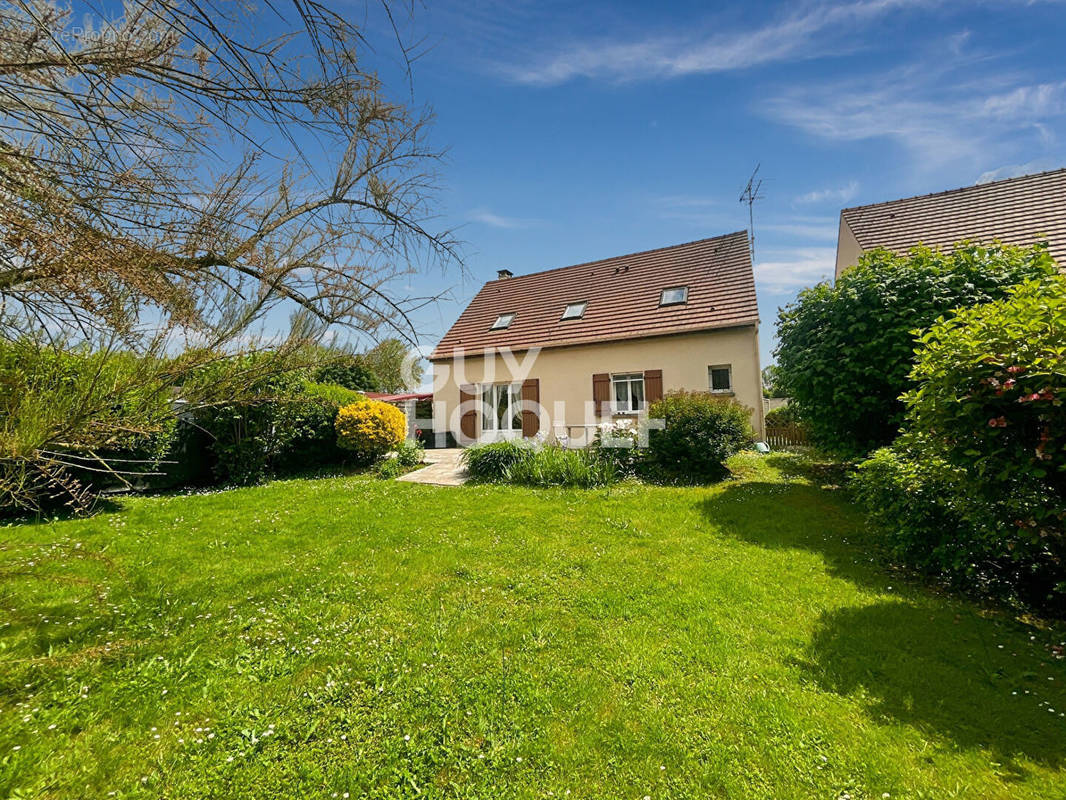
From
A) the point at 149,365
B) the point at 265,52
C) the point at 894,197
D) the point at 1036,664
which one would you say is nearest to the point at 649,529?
the point at 1036,664

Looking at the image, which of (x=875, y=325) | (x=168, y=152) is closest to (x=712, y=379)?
(x=875, y=325)

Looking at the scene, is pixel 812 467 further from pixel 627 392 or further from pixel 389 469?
pixel 389 469

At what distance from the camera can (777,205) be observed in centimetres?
1411

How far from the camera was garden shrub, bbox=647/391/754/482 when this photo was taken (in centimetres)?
823

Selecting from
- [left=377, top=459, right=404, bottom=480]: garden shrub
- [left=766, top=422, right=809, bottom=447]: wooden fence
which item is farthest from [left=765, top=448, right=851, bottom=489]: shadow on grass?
[left=377, top=459, right=404, bottom=480]: garden shrub

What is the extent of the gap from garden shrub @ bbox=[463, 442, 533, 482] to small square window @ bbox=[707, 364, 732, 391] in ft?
20.3

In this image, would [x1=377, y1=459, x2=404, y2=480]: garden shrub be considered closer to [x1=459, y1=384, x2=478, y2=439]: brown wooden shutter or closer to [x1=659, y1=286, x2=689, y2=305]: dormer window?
[x1=459, y1=384, x2=478, y2=439]: brown wooden shutter

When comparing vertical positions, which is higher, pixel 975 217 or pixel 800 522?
pixel 975 217

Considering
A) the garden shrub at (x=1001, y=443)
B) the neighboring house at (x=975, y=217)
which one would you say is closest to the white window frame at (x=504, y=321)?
the neighboring house at (x=975, y=217)

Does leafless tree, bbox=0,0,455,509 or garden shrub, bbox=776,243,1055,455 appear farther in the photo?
garden shrub, bbox=776,243,1055,455

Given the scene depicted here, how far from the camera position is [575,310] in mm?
15078

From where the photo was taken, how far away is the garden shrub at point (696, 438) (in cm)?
823

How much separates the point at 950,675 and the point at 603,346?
443 inches

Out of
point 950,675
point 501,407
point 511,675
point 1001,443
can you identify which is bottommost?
point 950,675
